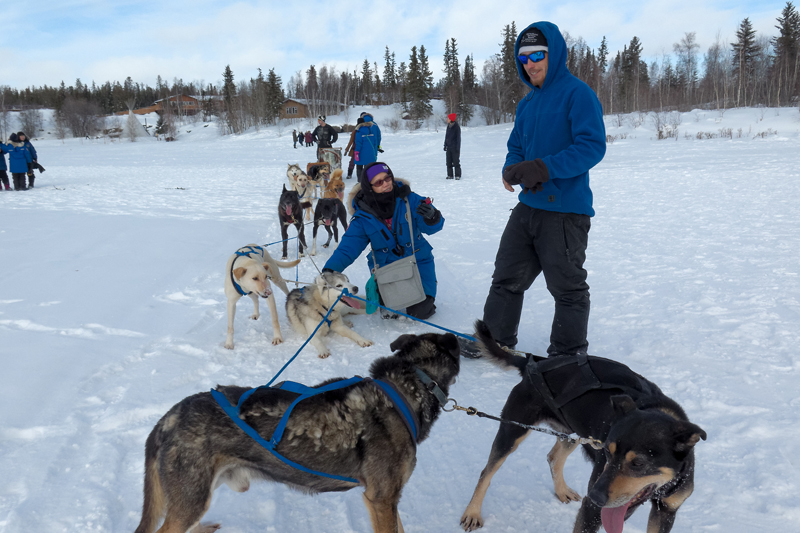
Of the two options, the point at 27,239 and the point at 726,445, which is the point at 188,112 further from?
the point at 726,445

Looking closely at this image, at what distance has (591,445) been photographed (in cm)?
179

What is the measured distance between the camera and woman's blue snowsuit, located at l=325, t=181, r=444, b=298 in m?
4.30

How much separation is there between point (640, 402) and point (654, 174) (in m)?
12.5

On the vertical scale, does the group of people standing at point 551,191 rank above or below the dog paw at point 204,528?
above

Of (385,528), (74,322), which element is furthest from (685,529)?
(74,322)

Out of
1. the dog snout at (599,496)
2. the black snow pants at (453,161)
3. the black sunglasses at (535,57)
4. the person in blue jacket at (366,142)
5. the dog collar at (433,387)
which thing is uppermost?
the person in blue jacket at (366,142)

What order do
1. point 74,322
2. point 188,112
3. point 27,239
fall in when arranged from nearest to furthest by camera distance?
point 74,322
point 27,239
point 188,112

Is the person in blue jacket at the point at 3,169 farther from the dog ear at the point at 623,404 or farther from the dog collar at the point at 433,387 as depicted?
the dog ear at the point at 623,404

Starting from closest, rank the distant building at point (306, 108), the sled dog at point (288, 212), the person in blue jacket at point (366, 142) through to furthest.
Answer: the sled dog at point (288, 212) → the person in blue jacket at point (366, 142) → the distant building at point (306, 108)

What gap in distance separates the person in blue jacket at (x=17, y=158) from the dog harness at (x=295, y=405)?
16366mm

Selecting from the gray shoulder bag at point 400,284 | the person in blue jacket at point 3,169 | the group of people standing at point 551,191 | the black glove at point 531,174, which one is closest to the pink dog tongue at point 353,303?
the gray shoulder bag at point 400,284

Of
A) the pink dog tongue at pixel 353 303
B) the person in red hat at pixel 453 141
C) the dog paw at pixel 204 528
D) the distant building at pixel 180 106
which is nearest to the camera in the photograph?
the dog paw at pixel 204 528

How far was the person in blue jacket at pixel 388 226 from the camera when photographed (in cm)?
434

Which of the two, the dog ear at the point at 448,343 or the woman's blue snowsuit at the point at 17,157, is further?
the woman's blue snowsuit at the point at 17,157
